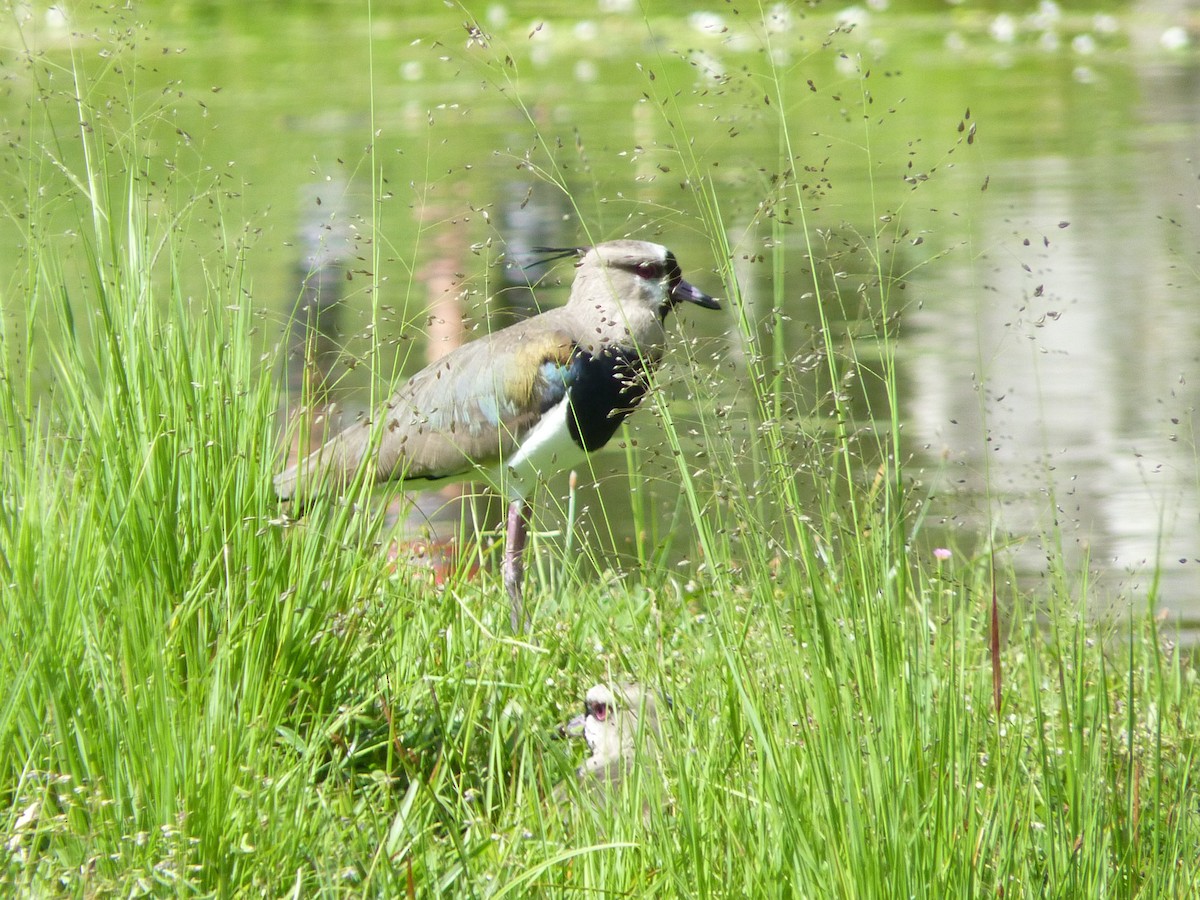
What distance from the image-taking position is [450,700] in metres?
2.91

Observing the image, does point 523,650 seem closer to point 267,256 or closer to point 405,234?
point 267,256

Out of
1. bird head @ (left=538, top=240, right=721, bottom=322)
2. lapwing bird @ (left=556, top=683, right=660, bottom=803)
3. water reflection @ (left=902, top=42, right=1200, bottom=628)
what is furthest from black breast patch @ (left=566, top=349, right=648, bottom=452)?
lapwing bird @ (left=556, top=683, right=660, bottom=803)

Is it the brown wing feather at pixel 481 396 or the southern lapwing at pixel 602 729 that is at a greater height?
the brown wing feather at pixel 481 396

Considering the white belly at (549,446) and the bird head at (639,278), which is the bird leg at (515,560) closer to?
the white belly at (549,446)

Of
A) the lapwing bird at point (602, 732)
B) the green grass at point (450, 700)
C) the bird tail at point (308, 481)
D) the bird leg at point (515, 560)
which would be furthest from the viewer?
the bird leg at point (515, 560)

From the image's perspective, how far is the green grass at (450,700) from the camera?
197 cm

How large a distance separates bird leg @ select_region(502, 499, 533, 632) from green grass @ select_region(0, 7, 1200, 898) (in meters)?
0.46

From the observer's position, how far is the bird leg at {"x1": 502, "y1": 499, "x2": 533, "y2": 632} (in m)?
3.50

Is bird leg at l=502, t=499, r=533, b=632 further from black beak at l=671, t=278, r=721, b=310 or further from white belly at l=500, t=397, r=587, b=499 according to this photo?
black beak at l=671, t=278, r=721, b=310

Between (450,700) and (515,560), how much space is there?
152 centimetres

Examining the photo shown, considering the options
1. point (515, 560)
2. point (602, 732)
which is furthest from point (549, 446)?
point (602, 732)

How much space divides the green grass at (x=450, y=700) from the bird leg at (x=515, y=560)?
0.46 metres

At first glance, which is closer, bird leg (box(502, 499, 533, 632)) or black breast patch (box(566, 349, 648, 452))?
bird leg (box(502, 499, 533, 632))

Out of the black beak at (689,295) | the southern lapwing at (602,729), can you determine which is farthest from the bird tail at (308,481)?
the black beak at (689,295)
